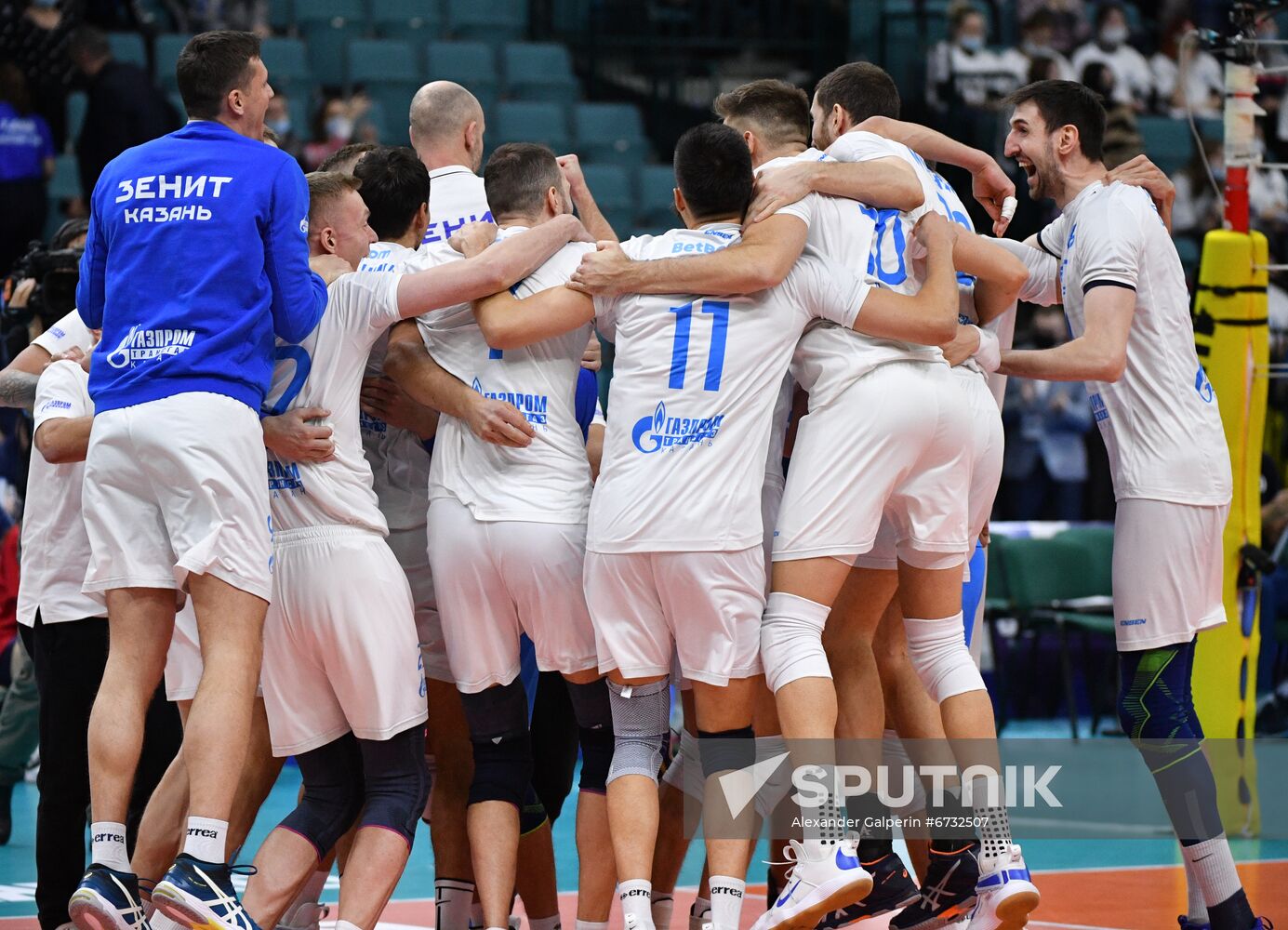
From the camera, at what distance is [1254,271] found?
795cm

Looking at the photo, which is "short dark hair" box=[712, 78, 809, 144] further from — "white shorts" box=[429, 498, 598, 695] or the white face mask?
the white face mask

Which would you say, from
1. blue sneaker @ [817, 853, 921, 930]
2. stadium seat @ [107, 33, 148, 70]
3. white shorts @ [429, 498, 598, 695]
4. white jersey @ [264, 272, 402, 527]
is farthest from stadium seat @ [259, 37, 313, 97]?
blue sneaker @ [817, 853, 921, 930]

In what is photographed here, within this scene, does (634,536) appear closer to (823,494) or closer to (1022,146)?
(823,494)

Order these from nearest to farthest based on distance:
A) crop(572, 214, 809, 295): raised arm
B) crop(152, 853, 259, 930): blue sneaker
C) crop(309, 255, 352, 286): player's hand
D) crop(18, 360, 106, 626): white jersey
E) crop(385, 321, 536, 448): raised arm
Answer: crop(152, 853, 259, 930): blue sneaker < crop(572, 214, 809, 295): raised arm < crop(385, 321, 536, 448): raised arm < crop(309, 255, 352, 286): player's hand < crop(18, 360, 106, 626): white jersey

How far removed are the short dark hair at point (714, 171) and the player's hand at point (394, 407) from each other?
116 cm

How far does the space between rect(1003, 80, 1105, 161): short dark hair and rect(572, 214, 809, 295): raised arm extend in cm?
149

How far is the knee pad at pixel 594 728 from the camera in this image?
5.46 meters

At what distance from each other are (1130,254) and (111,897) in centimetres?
389

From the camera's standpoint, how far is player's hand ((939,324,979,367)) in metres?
5.50

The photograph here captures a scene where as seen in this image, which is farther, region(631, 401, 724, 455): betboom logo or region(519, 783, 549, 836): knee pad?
A: region(519, 783, 549, 836): knee pad

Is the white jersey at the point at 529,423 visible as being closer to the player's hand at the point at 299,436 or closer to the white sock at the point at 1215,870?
the player's hand at the point at 299,436

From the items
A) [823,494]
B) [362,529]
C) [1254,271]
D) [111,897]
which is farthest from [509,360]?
[1254,271]

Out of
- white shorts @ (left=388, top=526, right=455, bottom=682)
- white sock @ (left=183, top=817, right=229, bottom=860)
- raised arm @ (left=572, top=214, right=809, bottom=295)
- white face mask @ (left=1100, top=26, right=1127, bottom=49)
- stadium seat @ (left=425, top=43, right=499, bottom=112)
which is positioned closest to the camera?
white sock @ (left=183, top=817, right=229, bottom=860)

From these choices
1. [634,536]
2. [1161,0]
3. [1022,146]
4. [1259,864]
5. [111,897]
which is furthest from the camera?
[1161,0]
